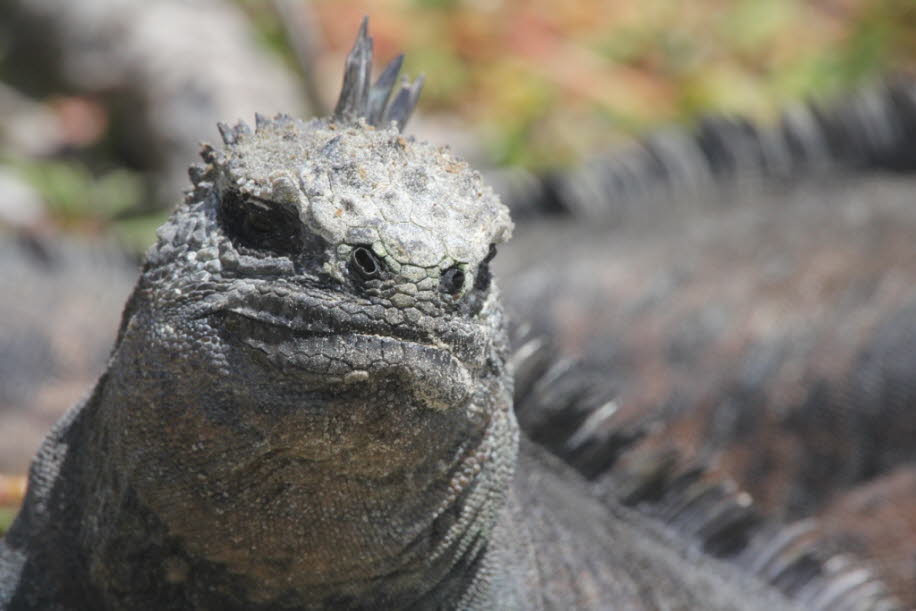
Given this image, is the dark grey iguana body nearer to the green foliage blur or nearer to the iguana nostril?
the iguana nostril

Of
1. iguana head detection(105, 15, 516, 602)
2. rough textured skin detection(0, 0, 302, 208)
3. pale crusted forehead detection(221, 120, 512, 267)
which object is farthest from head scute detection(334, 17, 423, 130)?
rough textured skin detection(0, 0, 302, 208)

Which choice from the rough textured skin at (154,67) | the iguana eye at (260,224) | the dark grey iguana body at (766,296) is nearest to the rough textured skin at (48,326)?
the dark grey iguana body at (766,296)

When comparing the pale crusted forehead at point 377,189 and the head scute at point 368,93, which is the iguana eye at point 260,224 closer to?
the pale crusted forehead at point 377,189

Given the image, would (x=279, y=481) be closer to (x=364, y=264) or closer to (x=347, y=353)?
(x=347, y=353)

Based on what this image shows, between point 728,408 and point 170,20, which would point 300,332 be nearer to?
point 728,408

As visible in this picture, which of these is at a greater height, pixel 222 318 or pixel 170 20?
pixel 170 20

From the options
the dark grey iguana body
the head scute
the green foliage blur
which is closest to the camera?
the head scute

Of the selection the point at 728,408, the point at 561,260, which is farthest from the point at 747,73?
the point at 728,408
